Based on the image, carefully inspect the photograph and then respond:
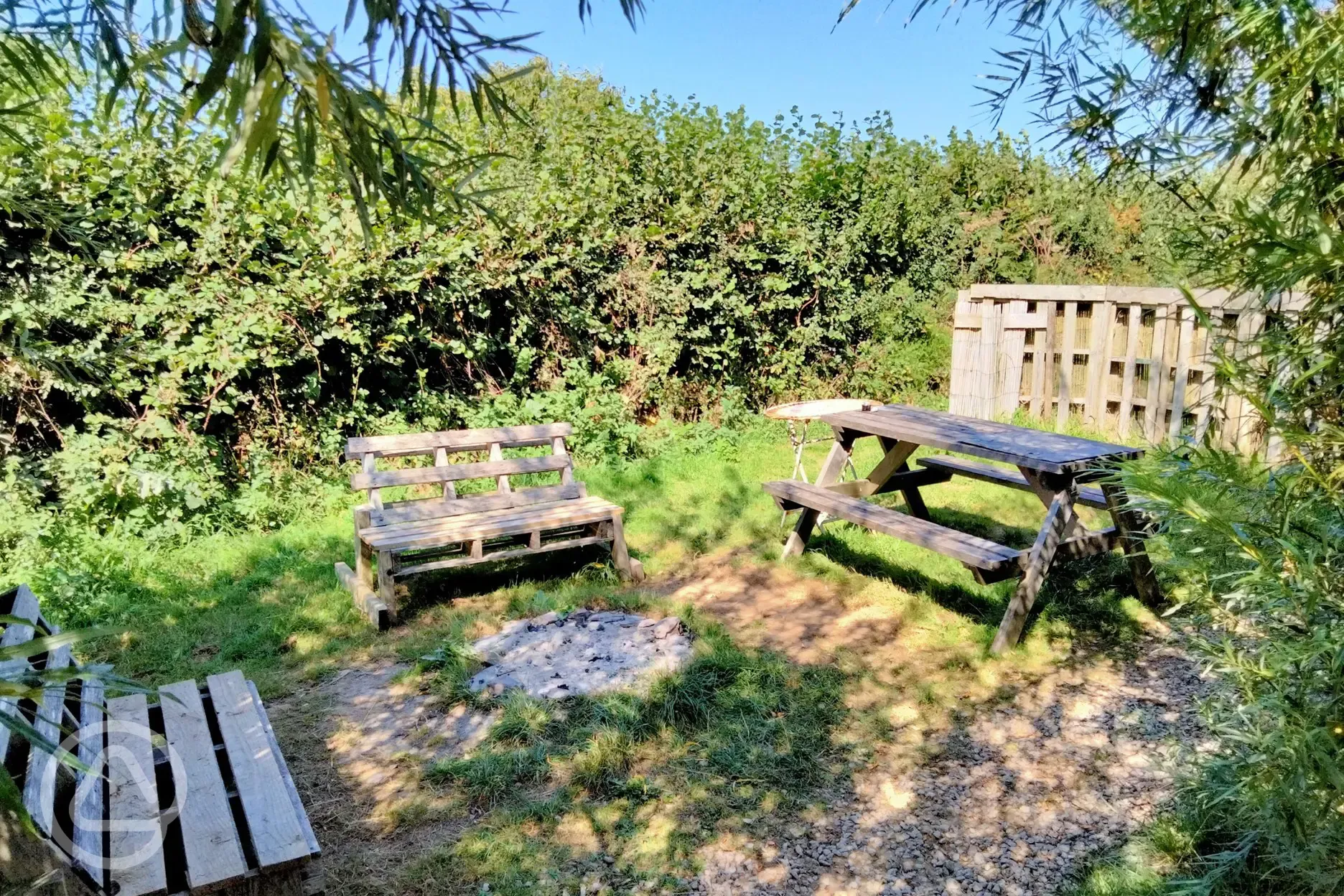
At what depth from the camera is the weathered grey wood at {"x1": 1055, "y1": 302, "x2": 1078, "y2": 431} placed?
25.6ft

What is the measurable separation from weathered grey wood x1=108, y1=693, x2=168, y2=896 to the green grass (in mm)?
769

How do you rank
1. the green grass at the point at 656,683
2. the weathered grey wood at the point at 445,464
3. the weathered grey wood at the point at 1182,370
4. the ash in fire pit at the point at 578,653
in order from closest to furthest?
the green grass at the point at 656,683
the ash in fire pit at the point at 578,653
the weathered grey wood at the point at 445,464
the weathered grey wood at the point at 1182,370

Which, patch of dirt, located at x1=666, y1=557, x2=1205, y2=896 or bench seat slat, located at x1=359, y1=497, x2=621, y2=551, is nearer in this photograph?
patch of dirt, located at x1=666, y1=557, x2=1205, y2=896

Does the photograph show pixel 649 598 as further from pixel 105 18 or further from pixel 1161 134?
pixel 105 18

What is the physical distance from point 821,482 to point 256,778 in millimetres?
3873

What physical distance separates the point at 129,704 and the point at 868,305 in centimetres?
786

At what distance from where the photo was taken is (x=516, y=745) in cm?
338

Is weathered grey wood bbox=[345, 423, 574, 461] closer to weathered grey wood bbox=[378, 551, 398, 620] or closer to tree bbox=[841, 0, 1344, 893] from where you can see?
weathered grey wood bbox=[378, 551, 398, 620]

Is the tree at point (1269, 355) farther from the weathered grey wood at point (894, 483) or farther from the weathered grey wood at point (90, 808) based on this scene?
the weathered grey wood at point (894, 483)

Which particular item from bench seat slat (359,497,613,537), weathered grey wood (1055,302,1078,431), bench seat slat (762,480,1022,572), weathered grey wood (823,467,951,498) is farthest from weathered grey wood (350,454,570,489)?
weathered grey wood (1055,302,1078,431)

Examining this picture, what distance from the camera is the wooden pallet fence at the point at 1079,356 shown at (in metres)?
7.09
